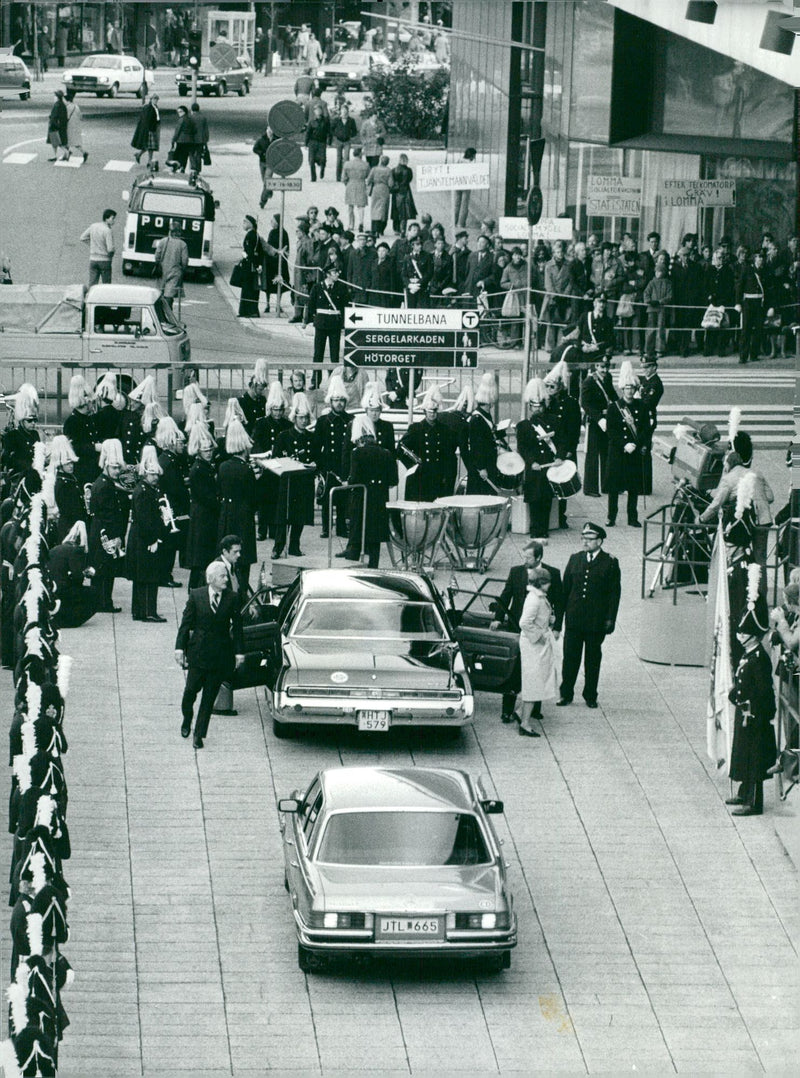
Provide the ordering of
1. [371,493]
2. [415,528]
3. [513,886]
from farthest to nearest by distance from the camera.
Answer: [415,528] < [371,493] < [513,886]

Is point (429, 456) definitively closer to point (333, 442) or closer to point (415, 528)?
point (333, 442)

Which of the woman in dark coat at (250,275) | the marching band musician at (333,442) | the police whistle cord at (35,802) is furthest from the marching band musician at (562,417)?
the woman in dark coat at (250,275)

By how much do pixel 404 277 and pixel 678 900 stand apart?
924 inches

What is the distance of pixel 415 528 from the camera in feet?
82.6

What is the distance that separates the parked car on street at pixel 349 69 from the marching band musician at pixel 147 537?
45.9 meters

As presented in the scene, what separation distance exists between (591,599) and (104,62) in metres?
47.3

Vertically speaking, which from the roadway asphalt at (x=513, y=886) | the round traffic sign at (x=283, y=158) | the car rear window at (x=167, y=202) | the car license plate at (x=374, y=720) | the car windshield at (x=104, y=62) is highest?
the car windshield at (x=104, y=62)

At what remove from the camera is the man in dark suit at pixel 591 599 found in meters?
20.5

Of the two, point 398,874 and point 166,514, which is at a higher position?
point 166,514

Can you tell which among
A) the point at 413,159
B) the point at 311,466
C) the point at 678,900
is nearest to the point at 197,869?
the point at 678,900

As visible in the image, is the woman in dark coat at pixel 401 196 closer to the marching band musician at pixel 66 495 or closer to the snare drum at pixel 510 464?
the snare drum at pixel 510 464

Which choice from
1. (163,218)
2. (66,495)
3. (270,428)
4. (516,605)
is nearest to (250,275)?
(163,218)

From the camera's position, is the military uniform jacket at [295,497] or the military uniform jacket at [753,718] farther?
the military uniform jacket at [295,497]

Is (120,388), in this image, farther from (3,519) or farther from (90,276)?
(90,276)
